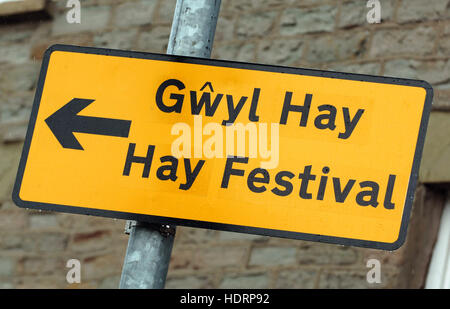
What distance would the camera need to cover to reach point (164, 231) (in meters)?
2.50

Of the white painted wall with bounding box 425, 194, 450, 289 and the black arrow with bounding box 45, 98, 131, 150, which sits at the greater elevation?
the black arrow with bounding box 45, 98, 131, 150

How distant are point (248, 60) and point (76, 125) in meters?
3.12

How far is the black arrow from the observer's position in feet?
8.79

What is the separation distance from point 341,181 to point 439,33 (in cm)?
286

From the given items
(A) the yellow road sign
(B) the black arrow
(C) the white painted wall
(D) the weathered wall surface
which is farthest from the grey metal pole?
(C) the white painted wall

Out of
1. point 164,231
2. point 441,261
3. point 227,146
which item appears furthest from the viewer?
point 441,261

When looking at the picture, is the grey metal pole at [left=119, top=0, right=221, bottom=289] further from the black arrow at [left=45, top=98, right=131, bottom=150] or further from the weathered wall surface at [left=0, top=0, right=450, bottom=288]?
the weathered wall surface at [left=0, top=0, right=450, bottom=288]

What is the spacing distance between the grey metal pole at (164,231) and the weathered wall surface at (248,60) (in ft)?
8.50

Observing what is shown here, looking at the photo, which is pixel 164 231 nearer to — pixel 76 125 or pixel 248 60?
pixel 76 125

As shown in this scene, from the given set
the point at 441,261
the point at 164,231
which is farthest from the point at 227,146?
the point at 441,261

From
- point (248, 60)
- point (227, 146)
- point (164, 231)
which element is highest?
point (248, 60)

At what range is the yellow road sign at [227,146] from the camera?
2.54 meters

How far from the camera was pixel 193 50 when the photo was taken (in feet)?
8.71

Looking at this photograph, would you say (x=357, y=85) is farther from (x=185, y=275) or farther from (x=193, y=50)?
(x=185, y=275)
